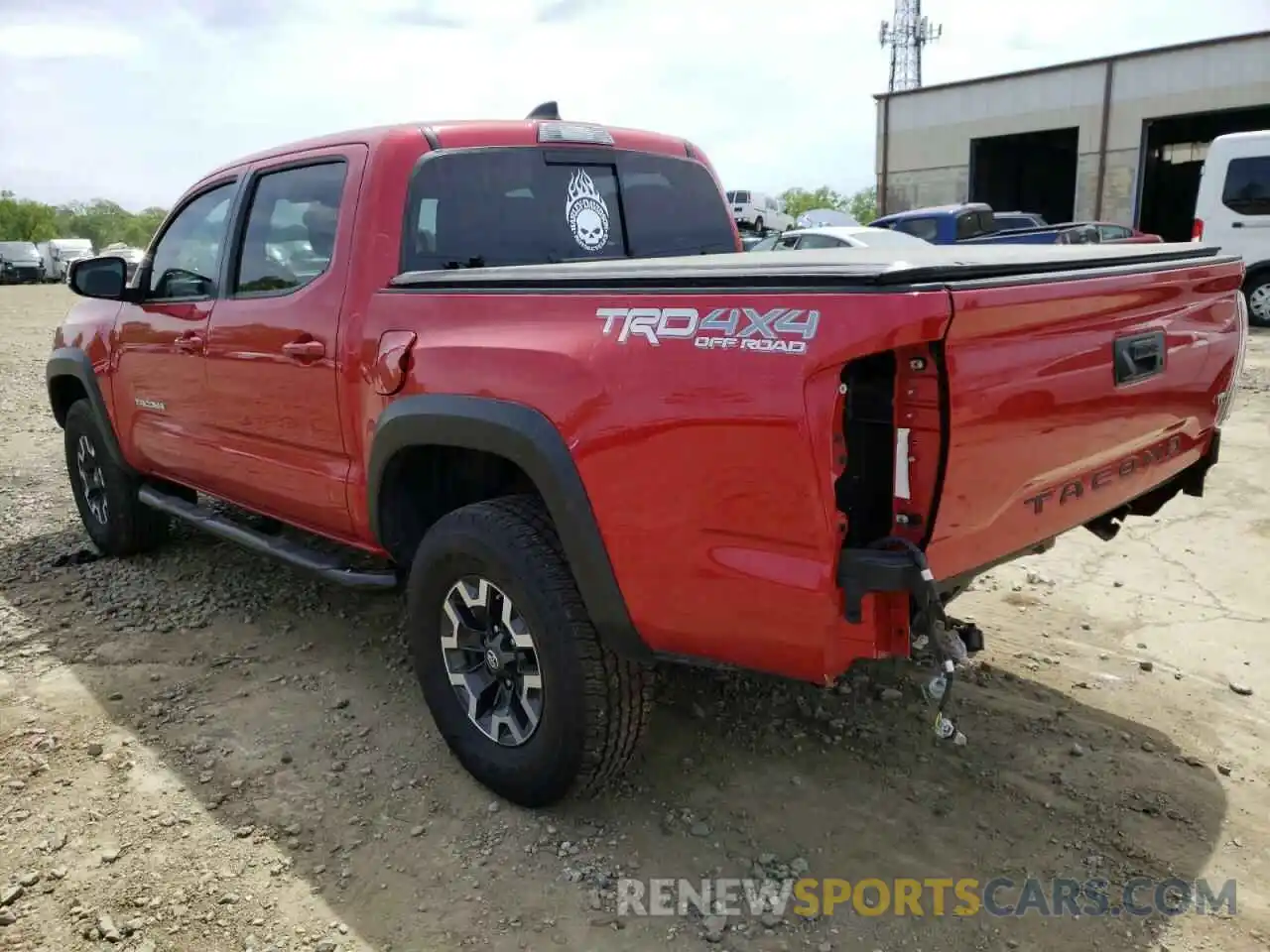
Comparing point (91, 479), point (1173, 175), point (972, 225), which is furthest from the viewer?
point (1173, 175)

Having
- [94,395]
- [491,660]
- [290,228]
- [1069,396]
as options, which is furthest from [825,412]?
[94,395]

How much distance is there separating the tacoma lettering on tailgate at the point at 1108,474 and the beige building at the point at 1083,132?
24060 millimetres

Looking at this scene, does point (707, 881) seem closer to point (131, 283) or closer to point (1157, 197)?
point (131, 283)

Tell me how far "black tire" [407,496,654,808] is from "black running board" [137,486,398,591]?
1.32ft

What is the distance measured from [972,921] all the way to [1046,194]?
106 ft

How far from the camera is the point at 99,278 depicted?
14.1 feet

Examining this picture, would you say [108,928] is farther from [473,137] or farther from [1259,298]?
[1259,298]

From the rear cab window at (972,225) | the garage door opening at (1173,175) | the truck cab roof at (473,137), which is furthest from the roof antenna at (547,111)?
the garage door opening at (1173,175)

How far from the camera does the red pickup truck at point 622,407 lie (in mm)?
2070

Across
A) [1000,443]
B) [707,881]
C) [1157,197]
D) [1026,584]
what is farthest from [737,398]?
[1157,197]

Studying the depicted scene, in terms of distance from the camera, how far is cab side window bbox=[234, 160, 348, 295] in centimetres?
335

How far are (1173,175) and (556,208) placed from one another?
95.5ft

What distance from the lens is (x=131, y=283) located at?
4.43 meters

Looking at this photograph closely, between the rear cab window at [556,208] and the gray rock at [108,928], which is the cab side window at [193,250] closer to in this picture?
the rear cab window at [556,208]
